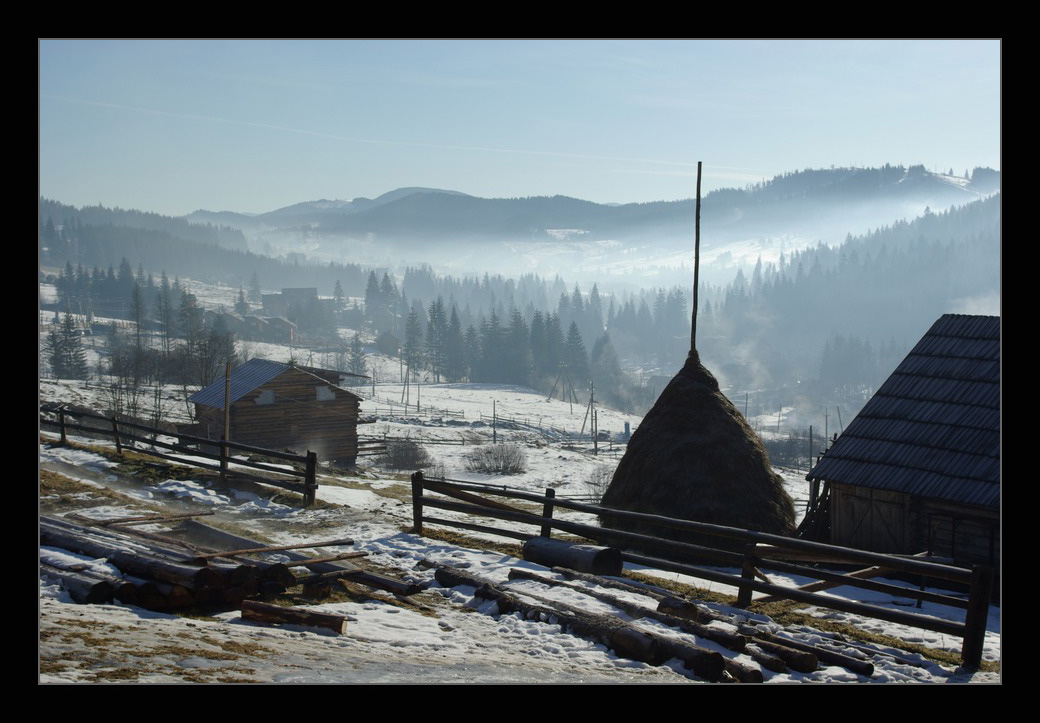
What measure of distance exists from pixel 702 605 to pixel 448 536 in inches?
213

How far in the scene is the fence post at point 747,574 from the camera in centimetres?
1145

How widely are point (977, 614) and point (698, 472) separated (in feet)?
23.0

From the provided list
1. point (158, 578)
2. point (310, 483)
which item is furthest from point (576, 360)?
point (158, 578)

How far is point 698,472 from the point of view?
16.1 meters

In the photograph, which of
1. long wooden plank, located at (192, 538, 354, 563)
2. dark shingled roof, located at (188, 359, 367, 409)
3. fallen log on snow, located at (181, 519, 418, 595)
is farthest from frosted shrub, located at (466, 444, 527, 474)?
fallen log on snow, located at (181, 519, 418, 595)

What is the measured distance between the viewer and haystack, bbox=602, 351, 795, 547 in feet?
52.0

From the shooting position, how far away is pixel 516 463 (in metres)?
57.9

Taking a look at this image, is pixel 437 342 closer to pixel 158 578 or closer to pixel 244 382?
pixel 244 382

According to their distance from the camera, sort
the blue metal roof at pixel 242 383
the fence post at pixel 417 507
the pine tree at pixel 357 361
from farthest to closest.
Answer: the pine tree at pixel 357 361 < the blue metal roof at pixel 242 383 < the fence post at pixel 417 507

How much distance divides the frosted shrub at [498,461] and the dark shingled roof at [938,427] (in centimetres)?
3882

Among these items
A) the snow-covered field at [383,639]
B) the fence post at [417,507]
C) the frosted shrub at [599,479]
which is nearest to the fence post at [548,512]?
the snow-covered field at [383,639]

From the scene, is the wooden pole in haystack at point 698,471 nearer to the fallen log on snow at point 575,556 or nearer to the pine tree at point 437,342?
the fallen log on snow at point 575,556
